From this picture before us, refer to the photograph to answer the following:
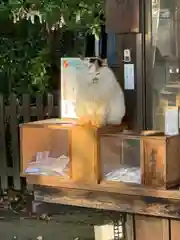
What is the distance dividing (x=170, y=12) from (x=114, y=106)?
76 cm

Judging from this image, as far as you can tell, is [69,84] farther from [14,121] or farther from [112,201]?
[14,121]

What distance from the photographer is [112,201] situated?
3.72m

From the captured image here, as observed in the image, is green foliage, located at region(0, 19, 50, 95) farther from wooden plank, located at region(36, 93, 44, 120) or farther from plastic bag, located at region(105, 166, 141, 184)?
plastic bag, located at region(105, 166, 141, 184)

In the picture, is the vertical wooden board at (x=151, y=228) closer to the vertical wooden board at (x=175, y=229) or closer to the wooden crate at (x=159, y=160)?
the vertical wooden board at (x=175, y=229)

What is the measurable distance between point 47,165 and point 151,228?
846 mm

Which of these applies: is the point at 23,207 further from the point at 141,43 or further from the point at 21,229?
the point at 141,43

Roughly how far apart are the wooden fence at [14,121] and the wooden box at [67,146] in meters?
0.90

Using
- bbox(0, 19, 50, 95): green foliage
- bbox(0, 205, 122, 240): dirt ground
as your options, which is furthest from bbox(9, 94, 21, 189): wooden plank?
bbox(0, 19, 50, 95): green foliage

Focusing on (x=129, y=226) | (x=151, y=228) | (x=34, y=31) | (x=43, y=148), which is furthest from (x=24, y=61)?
(x=151, y=228)

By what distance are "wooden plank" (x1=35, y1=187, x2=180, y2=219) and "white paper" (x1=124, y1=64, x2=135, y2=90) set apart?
80cm

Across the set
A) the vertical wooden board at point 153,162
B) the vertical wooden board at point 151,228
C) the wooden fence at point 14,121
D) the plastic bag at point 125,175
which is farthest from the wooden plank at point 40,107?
the vertical wooden board at point 153,162

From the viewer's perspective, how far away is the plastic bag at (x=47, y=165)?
3.81m

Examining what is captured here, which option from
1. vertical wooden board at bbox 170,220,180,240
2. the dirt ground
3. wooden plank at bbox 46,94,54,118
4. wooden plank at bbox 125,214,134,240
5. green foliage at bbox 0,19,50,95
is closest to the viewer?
vertical wooden board at bbox 170,220,180,240

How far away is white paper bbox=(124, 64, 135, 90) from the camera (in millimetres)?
3955
